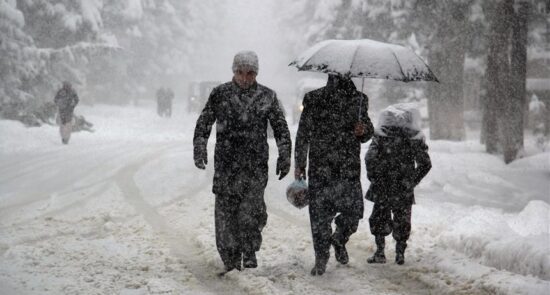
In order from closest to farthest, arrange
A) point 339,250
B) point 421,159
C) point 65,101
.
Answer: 1. point 339,250
2. point 421,159
3. point 65,101

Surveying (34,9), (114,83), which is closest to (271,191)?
(34,9)

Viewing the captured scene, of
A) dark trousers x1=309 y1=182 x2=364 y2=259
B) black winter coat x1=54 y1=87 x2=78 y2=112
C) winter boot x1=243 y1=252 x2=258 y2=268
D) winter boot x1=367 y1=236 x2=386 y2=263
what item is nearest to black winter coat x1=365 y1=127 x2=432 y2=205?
winter boot x1=367 y1=236 x2=386 y2=263

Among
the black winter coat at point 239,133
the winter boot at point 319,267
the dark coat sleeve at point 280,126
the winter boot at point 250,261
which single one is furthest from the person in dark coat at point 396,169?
the winter boot at point 250,261

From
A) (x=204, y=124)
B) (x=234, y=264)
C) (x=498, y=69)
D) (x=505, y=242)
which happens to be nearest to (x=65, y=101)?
(x=498, y=69)

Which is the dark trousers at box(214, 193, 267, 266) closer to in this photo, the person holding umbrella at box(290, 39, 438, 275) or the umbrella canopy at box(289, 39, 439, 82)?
the person holding umbrella at box(290, 39, 438, 275)

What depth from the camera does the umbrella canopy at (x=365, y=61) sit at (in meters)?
5.65

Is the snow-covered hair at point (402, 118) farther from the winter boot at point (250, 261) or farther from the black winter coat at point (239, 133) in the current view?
the winter boot at point (250, 261)

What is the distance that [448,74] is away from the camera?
17469 millimetres

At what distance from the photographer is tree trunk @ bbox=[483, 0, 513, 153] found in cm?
1412

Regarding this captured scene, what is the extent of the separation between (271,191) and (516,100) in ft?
21.3

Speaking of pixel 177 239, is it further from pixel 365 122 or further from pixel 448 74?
pixel 448 74

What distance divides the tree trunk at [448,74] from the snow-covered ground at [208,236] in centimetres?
357

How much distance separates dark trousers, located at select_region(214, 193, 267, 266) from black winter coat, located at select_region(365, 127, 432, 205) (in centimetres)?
128

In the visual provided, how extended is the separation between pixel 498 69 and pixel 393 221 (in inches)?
368
